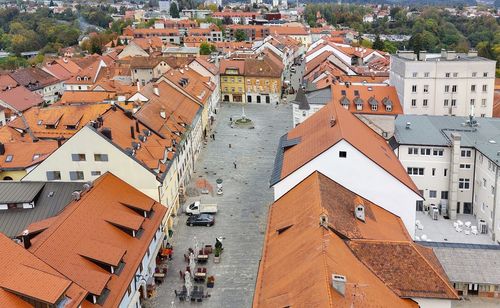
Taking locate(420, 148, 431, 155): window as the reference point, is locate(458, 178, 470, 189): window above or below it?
below

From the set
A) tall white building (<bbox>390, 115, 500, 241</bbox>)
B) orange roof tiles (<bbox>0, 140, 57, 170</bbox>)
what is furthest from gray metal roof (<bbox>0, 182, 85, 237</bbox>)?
tall white building (<bbox>390, 115, 500, 241</bbox>)

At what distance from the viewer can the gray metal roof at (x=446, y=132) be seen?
47812mm

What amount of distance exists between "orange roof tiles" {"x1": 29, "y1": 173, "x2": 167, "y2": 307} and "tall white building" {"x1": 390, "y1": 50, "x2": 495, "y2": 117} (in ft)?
127

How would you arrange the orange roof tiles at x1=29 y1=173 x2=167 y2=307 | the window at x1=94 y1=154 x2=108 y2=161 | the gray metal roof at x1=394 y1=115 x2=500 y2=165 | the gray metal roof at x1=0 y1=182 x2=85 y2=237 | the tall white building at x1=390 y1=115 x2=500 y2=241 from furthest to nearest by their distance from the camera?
the gray metal roof at x1=394 y1=115 x2=500 y2=165
the tall white building at x1=390 y1=115 x2=500 y2=241
the window at x1=94 y1=154 x2=108 y2=161
the gray metal roof at x1=0 y1=182 x2=85 y2=237
the orange roof tiles at x1=29 y1=173 x2=167 y2=307

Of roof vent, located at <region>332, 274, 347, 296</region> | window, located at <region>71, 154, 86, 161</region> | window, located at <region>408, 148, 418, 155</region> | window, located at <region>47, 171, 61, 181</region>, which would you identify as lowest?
window, located at <region>408, 148, 418, 155</region>

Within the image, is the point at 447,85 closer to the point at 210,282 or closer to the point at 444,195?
the point at 444,195

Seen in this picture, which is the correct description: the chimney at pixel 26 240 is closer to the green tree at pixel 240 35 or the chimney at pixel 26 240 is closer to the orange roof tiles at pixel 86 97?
the orange roof tiles at pixel 86 97

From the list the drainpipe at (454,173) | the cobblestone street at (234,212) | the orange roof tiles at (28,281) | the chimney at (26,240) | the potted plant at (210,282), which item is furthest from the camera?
the drainpipe at (454,173)

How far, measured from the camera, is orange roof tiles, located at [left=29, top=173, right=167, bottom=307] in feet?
92.6

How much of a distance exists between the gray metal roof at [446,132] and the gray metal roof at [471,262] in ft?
35.6

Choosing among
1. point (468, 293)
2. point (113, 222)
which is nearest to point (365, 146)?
point (468, 293)

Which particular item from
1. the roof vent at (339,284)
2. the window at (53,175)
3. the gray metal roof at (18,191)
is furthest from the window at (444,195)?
the gray metal roof at (18,191)

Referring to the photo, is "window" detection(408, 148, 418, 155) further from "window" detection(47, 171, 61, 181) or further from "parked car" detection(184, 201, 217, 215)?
"window" detection(47, 171, 61, 181)

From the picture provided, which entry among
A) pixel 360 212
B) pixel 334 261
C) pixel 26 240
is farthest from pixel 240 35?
pixel 334 261
